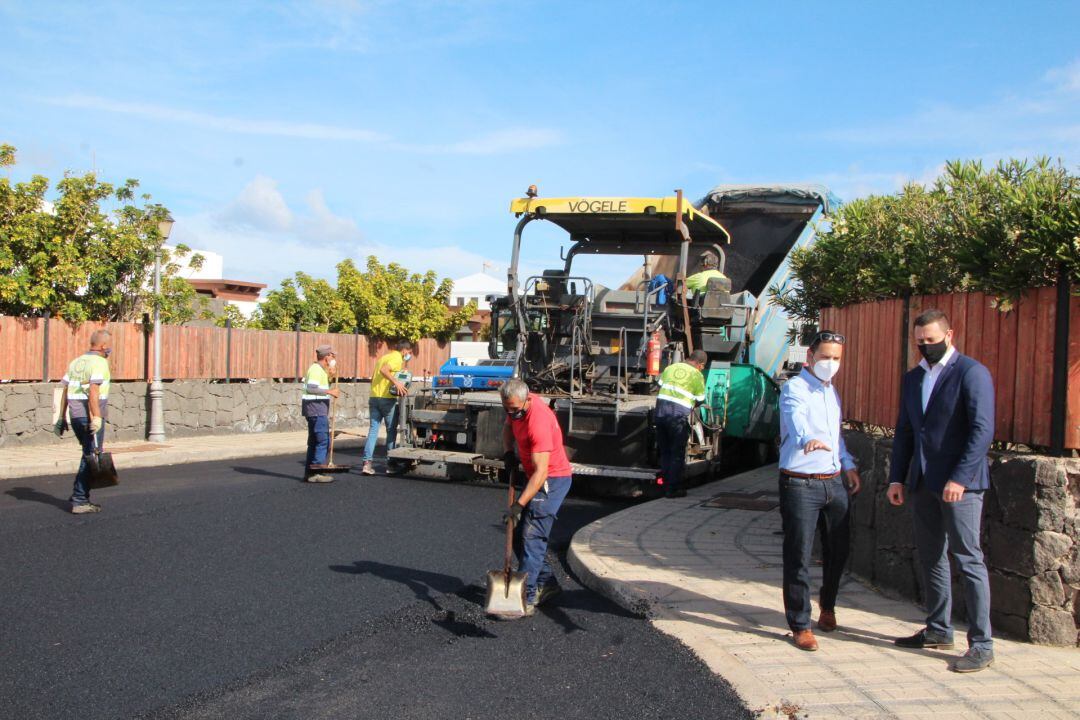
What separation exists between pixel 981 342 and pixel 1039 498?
1.01 metres

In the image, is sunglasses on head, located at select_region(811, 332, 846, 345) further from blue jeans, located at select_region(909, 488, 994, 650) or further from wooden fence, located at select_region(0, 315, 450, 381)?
wooden fence, located at select_region(0, 315, 450, 381)

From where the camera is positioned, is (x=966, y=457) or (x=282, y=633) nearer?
(x=966, y=457)

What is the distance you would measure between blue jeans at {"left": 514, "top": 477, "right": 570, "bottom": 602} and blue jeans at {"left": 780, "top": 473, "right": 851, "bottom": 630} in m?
1.32

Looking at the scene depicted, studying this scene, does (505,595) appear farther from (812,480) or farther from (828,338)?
(828,338)

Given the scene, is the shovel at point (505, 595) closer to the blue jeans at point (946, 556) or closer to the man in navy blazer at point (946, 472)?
the man in navy blazer at point (946, 472)

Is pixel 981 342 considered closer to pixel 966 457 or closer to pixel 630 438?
pixel 966 457

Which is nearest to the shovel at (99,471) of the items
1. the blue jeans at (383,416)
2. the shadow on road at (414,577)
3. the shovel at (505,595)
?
the shadow on road at (414,577)

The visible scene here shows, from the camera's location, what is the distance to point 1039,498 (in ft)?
15.2

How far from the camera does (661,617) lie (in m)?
5.32

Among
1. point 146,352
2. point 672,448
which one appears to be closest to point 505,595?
point 672,448

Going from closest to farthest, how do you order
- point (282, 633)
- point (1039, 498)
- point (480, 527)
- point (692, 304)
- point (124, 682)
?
1. point (124, 682)
2. point (1039, 498)
3. point (282, 633)
4. point (480, 527)
5. point (692, 304)

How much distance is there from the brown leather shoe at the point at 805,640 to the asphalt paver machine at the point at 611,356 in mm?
4544

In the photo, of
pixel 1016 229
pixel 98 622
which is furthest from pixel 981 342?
pixel 98 622

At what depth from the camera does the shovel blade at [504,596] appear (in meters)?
5.33
